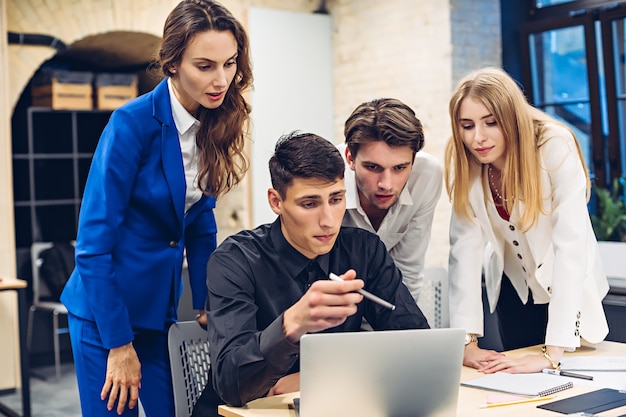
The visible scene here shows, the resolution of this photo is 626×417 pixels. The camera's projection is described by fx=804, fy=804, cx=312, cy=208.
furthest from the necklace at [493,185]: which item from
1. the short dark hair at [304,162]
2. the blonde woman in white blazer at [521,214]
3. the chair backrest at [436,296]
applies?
the short dark hair at [304,162]

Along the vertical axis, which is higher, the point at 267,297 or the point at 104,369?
the point at 267,297

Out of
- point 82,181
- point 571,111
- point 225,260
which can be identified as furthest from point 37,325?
point 225,260

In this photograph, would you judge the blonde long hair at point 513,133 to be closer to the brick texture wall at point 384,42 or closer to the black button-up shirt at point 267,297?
the black button-up shirt at point 267,297

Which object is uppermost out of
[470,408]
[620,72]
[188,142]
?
[620,72]

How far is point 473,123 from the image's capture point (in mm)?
2324

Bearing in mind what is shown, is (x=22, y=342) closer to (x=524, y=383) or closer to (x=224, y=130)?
(x=224, y=130)

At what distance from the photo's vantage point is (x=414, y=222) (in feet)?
8.39

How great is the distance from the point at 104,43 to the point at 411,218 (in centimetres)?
432

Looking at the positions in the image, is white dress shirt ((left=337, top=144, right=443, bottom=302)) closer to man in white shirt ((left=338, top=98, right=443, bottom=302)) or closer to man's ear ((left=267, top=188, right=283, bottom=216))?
man in white shirt ((left=338, top=98, right=443, bottom=302))

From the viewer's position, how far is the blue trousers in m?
2.08

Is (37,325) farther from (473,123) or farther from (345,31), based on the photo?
(473,123)

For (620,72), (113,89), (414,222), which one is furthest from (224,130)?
(113,89)

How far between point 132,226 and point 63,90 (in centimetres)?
441

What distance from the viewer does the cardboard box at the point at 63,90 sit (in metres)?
6.13
